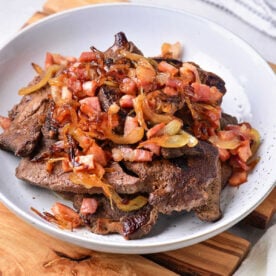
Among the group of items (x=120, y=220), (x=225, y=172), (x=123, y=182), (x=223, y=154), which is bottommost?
(x=120, y=220)

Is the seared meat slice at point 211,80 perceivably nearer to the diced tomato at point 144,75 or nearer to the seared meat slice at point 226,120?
the seared meat slice at point 226,120

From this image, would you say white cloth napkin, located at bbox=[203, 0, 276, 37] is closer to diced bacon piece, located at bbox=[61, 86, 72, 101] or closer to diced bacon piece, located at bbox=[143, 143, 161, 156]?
diced bacon piece, located at bbox=[61, 86, 72, 101]

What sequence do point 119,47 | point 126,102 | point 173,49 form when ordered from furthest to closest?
1. point 173,49
2. point 119,47
3. point 126,102

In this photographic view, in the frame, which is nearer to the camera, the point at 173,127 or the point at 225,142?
the point at 173,127

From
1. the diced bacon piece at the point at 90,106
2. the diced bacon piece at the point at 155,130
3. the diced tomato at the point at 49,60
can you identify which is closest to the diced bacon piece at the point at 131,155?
the diced bacon piece at the point at 155,130

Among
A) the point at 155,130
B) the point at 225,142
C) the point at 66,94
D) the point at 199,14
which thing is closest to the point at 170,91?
the point at 155,130

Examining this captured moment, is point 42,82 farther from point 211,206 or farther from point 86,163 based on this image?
point 211,206
